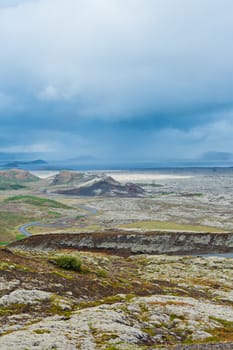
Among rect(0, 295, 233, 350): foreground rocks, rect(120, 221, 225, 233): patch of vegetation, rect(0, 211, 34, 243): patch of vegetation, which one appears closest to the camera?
rect(0, 295, 233, 350): foreground rocks

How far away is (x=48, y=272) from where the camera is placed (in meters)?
42.7

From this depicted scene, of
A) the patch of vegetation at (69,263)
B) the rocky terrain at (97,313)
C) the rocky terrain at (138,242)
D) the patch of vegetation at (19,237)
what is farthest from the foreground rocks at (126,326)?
the patch of vegetation at (19,237)

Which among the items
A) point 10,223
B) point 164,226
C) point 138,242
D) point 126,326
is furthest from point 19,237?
point 126,326

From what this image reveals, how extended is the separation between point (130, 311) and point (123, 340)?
7240 millimetres

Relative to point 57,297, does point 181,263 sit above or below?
below

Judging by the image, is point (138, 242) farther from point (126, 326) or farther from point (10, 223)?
point (126, 326)

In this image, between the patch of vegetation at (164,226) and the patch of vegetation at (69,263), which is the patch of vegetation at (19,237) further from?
the patch of vegetation at (69,263)

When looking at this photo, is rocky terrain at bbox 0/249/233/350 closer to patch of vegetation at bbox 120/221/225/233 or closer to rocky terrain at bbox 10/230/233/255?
rocky terrain at bbox 10/230/233/255

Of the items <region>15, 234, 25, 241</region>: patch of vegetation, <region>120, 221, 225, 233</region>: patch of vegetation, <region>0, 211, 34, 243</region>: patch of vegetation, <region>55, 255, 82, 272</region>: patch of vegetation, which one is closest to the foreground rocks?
<region>55, 255, 82, 272</region>: patch of vegetation

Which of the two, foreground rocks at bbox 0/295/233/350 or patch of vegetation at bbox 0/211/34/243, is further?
patch of vegetation at bbox 0/211/34/243

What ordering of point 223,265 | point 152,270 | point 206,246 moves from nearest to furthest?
point 152,270 → point 223,265 → point 206,246

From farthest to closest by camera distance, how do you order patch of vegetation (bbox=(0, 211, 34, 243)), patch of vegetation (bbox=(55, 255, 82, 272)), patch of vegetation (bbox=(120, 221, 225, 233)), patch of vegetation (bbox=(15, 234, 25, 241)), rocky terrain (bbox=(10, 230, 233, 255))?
1. patch of vegetation (bbox=(120, 221, 225, 233))
2. patch of vegetation (bbox=(0, 211, 34, 243))
3. patch of vegetation (bbox=(15, 234, 25, 241))
4. rocky terrain (bbox=(10, 230, 233, 255))
5. patch of vegetation (bbox=(55, 255, 82, 272))

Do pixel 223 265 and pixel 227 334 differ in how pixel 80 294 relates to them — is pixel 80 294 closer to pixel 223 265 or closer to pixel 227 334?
pixel 227 334

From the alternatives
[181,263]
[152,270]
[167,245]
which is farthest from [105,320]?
[167,245]
